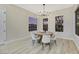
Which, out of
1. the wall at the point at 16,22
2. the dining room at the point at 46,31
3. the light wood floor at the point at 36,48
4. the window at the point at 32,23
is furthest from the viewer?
the wall at the point at 16,22

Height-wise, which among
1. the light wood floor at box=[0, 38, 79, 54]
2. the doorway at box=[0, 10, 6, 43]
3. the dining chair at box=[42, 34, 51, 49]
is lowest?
the light wood floor at box=[0, 38, 79, 54]

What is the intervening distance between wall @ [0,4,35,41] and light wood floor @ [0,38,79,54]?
40 cm

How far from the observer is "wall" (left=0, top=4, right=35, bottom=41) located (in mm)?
4309

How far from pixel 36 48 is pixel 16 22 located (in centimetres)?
143

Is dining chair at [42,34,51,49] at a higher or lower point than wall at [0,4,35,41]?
lower

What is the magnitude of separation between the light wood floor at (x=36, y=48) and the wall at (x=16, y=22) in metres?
0.40

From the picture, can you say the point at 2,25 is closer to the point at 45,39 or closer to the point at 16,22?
the point at 16,22

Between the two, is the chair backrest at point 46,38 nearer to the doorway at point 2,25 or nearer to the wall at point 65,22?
the wall at point 65,22

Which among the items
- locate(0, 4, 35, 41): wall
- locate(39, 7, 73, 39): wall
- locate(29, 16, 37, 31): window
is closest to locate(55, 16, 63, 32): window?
locate(39, 7, 73, 39): wall

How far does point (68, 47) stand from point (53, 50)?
0.62 metres

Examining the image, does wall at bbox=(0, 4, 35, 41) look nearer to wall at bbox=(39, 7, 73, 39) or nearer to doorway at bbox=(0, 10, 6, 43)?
doorway at bbox=(0, 10, 6, 43)

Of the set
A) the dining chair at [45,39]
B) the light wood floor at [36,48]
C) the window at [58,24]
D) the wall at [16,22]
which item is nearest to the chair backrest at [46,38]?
the dining chair at [45,39]

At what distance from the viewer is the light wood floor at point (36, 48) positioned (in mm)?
3709
